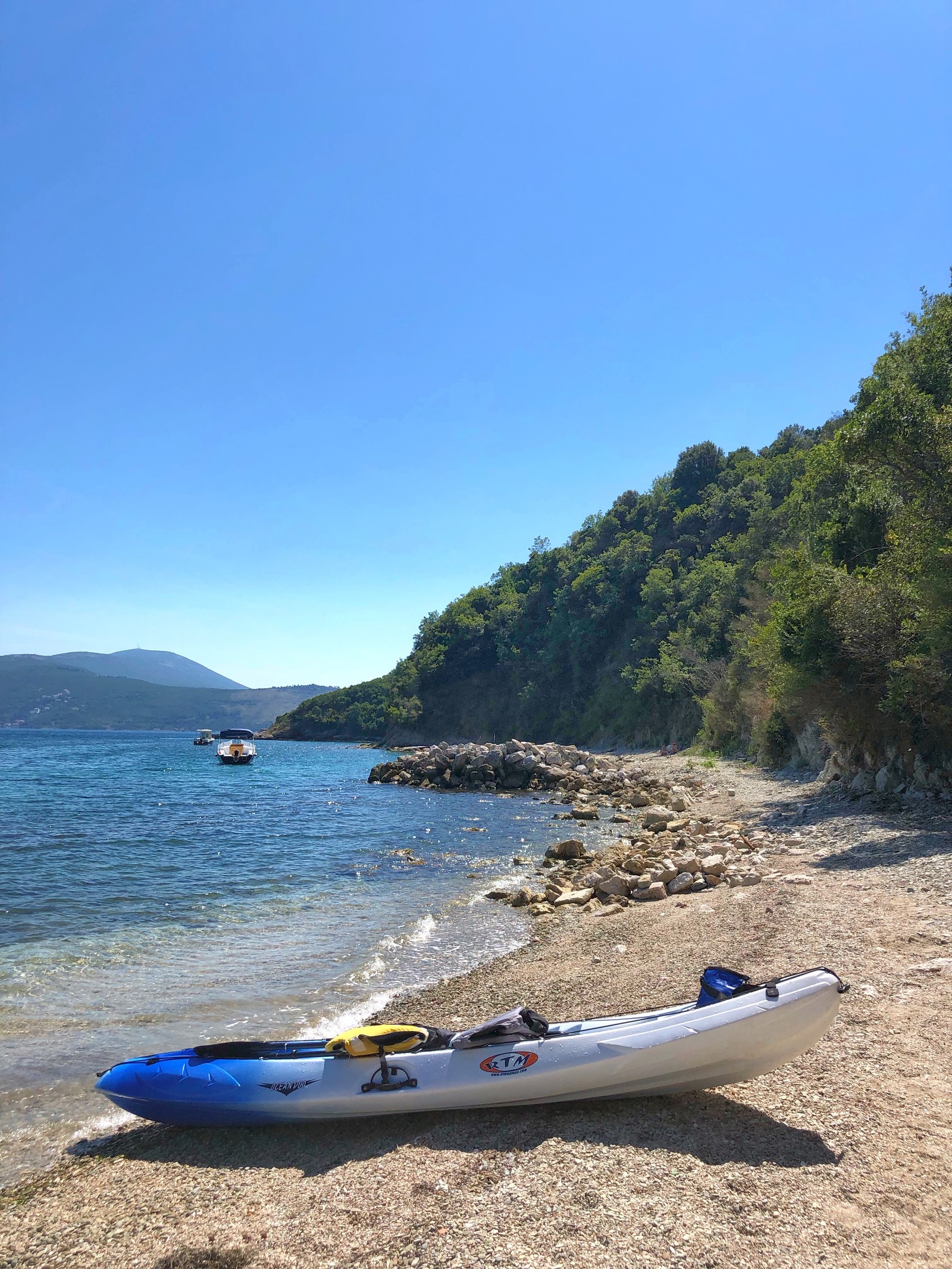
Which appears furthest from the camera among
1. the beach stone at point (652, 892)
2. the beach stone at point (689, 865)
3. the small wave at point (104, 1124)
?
the beach stone at point (689, 865)

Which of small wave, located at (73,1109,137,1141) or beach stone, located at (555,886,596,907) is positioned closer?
small wave, located at (73,1109,137,1141)

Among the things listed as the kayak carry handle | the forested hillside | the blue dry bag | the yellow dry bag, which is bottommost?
the kayak carry handle

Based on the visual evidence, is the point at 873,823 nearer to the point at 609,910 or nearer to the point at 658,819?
the point at 658,819

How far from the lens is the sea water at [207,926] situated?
21.3 feet

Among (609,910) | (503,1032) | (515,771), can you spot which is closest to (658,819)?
(609,910)

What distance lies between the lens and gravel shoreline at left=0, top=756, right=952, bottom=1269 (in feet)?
10.5

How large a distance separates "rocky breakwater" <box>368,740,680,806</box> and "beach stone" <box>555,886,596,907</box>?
17507 mm

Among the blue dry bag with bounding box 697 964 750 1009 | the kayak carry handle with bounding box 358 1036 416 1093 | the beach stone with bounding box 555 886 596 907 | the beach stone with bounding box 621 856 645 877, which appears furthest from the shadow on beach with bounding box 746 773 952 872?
the kayak carry handle with bounding box 358 1036 416 1093

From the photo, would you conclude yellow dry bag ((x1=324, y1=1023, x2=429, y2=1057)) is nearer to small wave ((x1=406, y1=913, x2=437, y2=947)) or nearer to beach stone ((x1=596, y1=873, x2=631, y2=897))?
small wave ((x1=406, y1=913, x2=437, y2=947))

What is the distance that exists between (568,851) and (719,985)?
35.9ft

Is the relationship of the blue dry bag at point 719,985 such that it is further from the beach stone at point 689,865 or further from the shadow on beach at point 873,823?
the beach stone at point 689,865

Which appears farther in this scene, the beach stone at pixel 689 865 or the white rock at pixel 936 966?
the beach stone at pixel 689 865

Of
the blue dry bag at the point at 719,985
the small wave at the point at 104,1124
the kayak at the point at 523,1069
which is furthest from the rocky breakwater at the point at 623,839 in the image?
the small wave at the point at 104,1124

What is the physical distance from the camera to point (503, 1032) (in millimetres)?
4684
